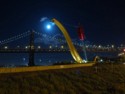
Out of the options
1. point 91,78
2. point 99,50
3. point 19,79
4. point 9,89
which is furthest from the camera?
point 99,50

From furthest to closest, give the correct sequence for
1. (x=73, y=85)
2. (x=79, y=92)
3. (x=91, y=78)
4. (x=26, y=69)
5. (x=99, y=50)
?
(x=99, y=50), (x=91, y=78), (x=26, y=69), (x=73, y=85), (x=79, y=92)

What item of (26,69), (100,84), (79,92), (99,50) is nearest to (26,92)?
(79,92)

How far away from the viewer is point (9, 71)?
75.2ft

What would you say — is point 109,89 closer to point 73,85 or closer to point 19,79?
point 73,85

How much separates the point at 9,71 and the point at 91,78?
851 cm

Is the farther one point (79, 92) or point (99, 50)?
point (99, 50)

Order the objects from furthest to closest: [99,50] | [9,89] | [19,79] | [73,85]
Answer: [99,50], [73,85], [19,79], [9,89]

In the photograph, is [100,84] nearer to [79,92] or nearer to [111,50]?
[79,92]

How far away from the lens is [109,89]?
78.1 feet

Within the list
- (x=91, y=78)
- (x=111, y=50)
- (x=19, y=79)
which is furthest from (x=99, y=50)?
(x=19, y=79)

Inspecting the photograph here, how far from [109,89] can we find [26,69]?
6.74 meters

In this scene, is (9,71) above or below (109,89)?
above

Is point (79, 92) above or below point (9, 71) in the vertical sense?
below

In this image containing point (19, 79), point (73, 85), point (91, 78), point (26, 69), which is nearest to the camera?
point (19, 79)
